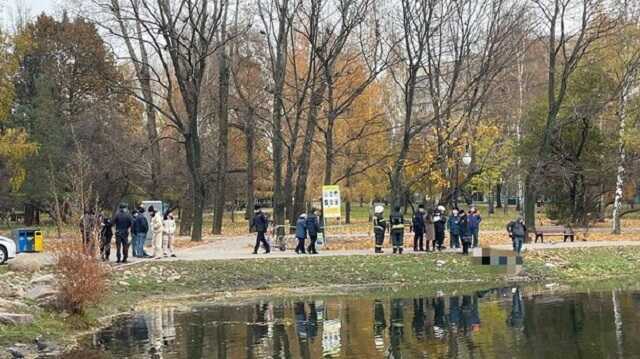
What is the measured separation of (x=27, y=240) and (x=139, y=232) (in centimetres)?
536

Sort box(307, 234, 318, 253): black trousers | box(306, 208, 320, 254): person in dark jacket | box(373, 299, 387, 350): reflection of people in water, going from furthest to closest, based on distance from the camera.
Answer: box(307, 234, 318, 253): black trousers
box(306, 208, 320, 254): person in dark jacket
box(373, 299, 387, 350): reflection of people in water

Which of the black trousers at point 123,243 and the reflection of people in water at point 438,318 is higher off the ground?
the black trousers at point 123,243

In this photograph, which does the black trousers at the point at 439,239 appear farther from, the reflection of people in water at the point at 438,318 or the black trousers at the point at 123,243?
the black trousers at the point at 123,243

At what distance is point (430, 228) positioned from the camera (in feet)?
102

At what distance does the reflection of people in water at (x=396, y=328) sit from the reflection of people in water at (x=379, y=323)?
181 mm

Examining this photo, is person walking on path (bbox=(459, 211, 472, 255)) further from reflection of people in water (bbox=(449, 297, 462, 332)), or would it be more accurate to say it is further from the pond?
reflection of people in water (bbox=(449, 297, 462, 332))

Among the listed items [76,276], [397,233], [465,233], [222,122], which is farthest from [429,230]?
[222,122]

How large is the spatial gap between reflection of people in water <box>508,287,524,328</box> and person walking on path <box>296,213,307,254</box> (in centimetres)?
879

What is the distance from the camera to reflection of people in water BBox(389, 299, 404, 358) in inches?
587

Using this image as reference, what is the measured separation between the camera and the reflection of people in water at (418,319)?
55.2 feet

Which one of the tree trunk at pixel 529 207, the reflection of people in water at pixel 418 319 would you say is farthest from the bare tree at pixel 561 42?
the reflection of people in water at pixel 418 319

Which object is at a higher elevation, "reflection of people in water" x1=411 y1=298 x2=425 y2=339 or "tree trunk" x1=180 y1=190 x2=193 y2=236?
"tree trunk" x1=180 y1=190 x2=193 y2=236

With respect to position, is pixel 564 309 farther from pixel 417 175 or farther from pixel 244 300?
pixel 417 175

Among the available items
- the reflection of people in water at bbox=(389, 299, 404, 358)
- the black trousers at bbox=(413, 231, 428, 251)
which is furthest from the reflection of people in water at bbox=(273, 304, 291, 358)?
the black trousers at bbox=(413, 231, 428, 251)
